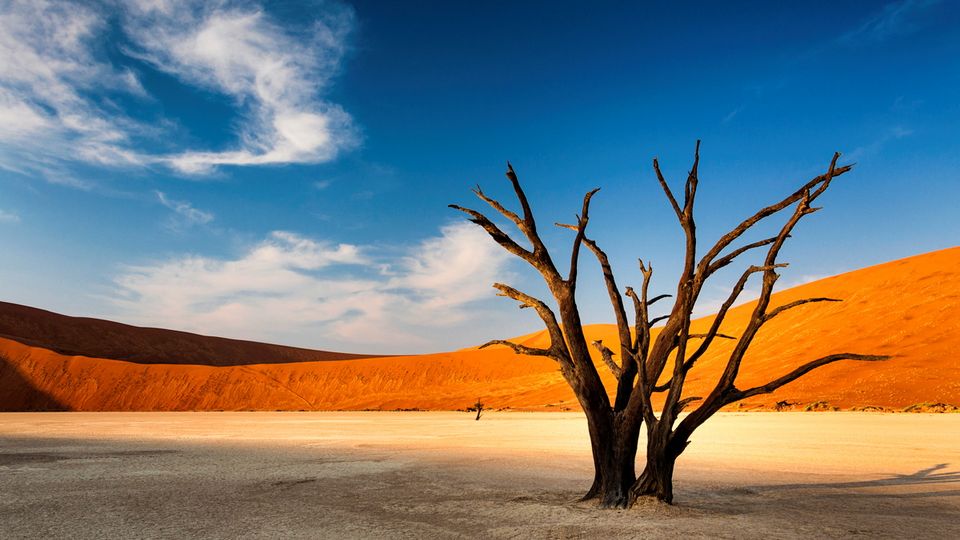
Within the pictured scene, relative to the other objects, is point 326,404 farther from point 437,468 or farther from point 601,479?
point 601,479

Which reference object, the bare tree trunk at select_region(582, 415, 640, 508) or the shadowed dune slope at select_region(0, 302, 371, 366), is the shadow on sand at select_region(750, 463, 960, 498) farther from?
the shadowed dune slope at select_region(0, 302, 371, 366)

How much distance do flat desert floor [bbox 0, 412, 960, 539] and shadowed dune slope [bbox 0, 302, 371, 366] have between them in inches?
3554

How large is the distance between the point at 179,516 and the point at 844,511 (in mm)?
7482

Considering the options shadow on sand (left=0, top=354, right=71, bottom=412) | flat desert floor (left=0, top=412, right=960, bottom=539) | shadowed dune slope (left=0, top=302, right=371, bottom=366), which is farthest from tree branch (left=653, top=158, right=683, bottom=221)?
shadowed dune slope (left=0, top=302, right=371, bottom=366)

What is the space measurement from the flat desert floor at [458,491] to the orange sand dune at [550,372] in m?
17.6

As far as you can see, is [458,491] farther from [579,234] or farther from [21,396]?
[21,396]

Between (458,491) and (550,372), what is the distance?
54.9 m

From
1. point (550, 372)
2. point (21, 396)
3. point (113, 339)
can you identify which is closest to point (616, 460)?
point (550, 372)

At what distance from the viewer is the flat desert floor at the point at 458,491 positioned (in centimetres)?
637

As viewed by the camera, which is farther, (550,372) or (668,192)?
(550,372)

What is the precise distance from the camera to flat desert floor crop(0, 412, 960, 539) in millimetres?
6371

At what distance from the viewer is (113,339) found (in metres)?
101

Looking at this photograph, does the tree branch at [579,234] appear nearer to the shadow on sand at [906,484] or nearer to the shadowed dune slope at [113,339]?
the shadow on sand at [906,484]

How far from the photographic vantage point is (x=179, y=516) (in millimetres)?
7125
